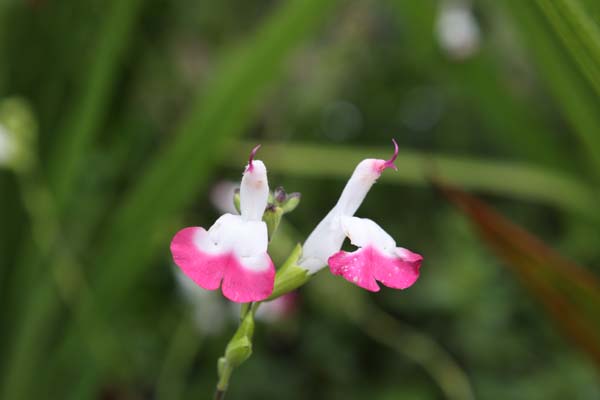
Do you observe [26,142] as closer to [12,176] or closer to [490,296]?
[12,176]

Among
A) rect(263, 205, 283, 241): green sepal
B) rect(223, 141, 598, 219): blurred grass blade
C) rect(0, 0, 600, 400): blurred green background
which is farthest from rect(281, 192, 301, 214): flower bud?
rect(223, 141, 598, 219): blurred grass blade

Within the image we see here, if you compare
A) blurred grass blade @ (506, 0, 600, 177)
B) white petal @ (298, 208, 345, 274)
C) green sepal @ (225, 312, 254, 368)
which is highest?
white petal @ (298, 208, 345, 274)

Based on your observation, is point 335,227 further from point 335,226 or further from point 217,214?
point 217,214

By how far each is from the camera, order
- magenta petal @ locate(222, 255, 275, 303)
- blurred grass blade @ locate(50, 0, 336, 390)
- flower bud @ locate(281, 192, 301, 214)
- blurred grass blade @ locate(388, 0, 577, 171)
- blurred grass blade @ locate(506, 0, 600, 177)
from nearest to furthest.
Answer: magenta petal @ locate(222, 255, 275, 303) → flower bud @ locate(281, 192, 301, 214) → blurred grass blade @ locate(506, 0, 600, 177) → blurred grass blade @ locate(50, 0, 336, 390) → blurred grass blade @ locate(388, 0, 577, 171)

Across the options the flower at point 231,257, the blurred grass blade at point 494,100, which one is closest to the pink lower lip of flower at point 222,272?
the flower at point 231,257

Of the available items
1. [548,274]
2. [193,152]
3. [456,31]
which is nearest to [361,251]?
[548,274]

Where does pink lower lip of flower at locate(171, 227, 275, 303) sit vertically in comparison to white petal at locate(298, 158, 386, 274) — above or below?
above

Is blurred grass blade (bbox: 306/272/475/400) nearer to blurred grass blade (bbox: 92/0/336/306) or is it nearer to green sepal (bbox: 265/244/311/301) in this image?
blurred grass blade (bbox: 92/0/336/306)
